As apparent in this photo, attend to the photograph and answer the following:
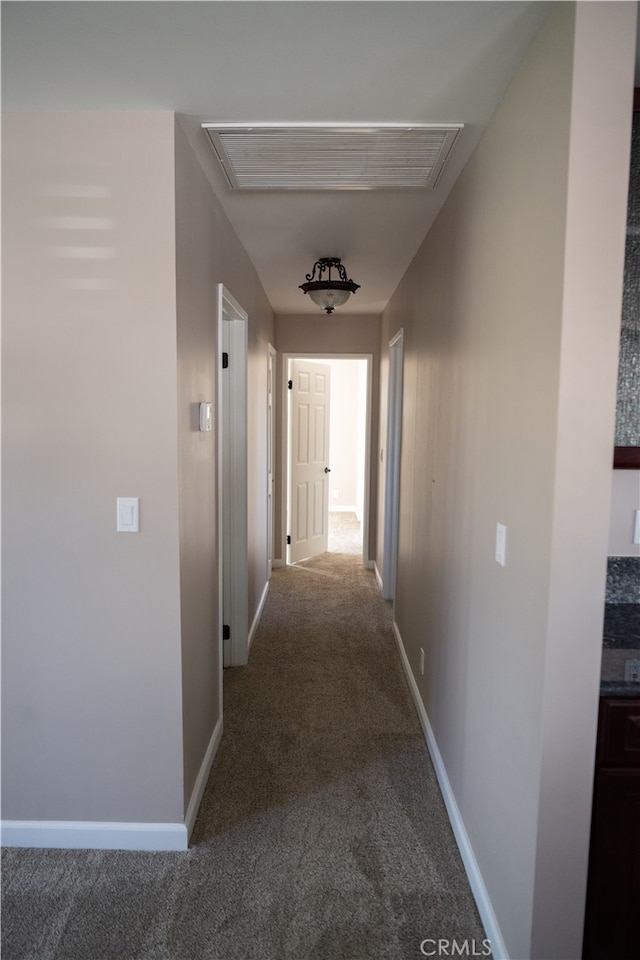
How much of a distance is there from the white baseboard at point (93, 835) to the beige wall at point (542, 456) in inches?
41.5

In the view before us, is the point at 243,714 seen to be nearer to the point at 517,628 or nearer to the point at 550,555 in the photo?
the point at 517,628

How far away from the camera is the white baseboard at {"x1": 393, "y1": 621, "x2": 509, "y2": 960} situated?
1.54 metres

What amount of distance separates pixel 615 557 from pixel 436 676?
100 centimetres

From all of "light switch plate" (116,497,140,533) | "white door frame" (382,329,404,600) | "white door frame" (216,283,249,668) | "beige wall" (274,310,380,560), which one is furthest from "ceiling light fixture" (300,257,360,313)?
"light switch plate" (116,497,140,533)

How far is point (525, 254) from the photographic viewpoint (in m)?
1.41

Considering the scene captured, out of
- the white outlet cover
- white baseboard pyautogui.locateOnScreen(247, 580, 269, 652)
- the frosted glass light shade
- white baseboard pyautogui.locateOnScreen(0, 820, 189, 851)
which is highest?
the frosted glass light shade

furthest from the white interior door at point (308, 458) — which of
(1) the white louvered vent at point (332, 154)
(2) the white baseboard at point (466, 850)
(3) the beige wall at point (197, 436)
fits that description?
(1) the white louvered vent at point (332, 154)

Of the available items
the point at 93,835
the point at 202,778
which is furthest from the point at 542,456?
the point at 93,835

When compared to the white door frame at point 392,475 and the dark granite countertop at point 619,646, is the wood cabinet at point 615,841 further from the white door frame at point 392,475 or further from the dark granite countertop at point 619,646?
the white door frame at point 392,475

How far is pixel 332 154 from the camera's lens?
1982 millimetres

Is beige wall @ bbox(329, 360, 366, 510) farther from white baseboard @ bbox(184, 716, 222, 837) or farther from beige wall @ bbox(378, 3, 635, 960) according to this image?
beige wall @ bbox(378, 3, 635, 960)

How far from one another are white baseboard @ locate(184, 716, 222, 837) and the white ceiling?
7.84 ft

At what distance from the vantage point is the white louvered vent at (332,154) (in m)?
1.81

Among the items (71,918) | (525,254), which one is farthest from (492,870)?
(525,254)
